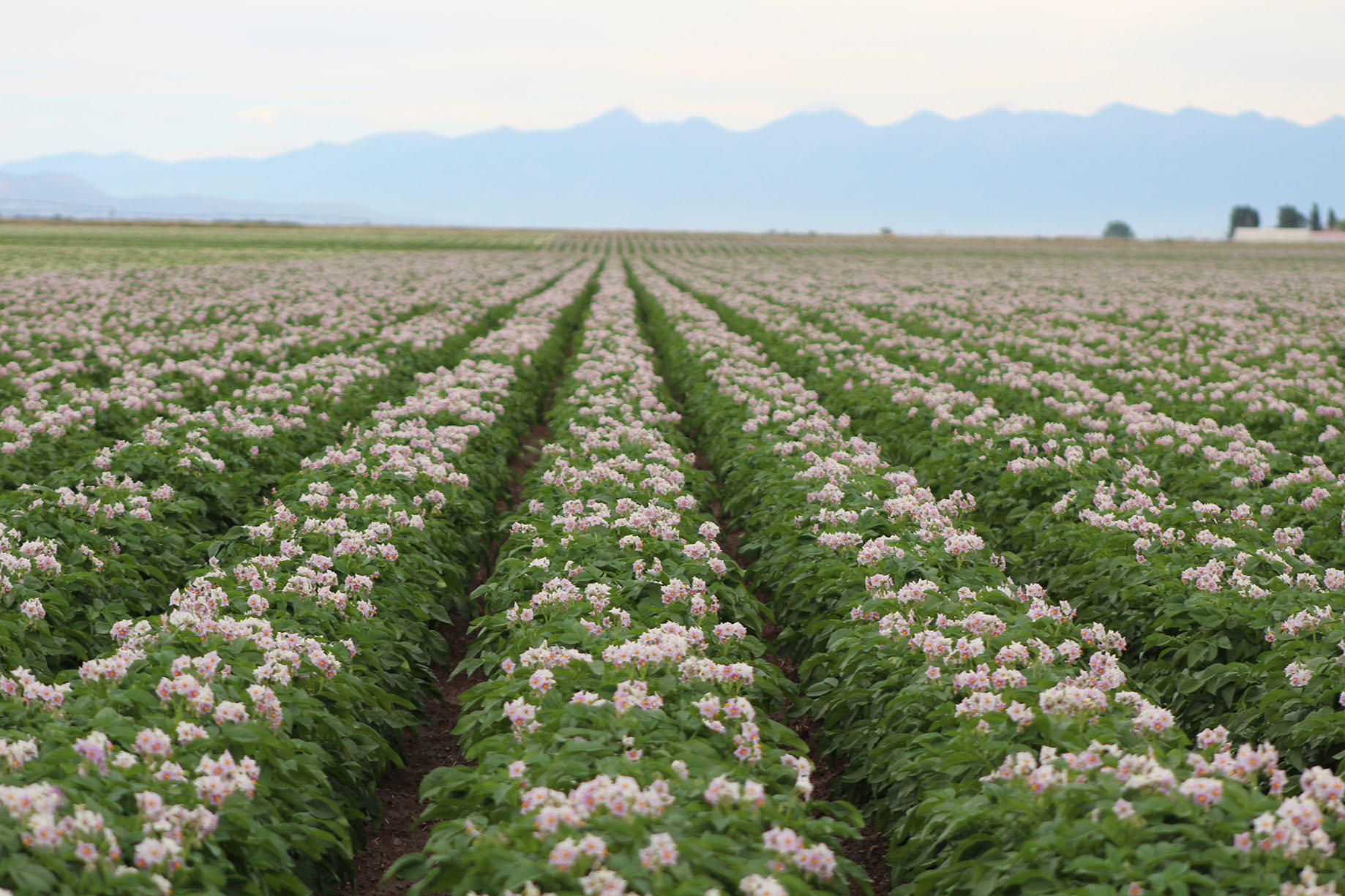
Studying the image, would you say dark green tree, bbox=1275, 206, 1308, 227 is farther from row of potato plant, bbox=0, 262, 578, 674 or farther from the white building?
row of potato plant, bbox=0, 262, 578, 674

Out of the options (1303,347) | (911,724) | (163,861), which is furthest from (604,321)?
(163,861)

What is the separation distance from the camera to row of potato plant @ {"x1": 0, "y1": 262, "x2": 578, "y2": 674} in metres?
8.13

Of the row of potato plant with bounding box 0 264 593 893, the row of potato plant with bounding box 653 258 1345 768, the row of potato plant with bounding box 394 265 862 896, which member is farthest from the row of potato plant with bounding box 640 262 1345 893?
the row of potato plant with bounding box 0 264 593 893

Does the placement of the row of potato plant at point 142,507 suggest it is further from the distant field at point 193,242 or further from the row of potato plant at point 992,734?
the distant field at point 193,242

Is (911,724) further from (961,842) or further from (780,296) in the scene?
(780,296)

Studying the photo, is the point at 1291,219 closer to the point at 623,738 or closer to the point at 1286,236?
the point at 1286,236

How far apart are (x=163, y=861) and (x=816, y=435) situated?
10361 mm

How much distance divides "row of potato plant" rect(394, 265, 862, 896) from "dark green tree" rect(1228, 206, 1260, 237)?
198989mm

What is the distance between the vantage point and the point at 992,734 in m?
5.79

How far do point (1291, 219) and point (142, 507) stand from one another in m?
206

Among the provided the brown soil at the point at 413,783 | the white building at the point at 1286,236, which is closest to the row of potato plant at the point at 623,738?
the brown soil at the point at 413,783

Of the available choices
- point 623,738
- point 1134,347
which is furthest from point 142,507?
point 1134,347

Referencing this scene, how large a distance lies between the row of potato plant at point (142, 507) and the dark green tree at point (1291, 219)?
199m

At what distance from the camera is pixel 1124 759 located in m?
5.05
